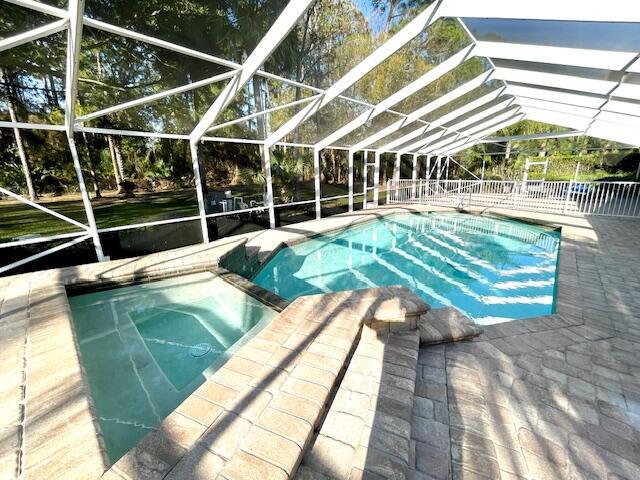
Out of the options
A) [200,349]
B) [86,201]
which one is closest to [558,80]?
[200,349]

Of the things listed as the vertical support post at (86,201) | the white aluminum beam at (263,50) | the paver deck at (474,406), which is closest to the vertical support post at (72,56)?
the vertical support post at (86,201)

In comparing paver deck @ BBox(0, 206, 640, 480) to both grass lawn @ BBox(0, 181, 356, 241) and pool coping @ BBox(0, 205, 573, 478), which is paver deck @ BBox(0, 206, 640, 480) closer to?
pool coping @ BBox(0, 205, 573, 478)

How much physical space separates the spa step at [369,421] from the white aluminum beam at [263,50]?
12.7ft

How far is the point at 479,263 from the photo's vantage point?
6773 millimetres

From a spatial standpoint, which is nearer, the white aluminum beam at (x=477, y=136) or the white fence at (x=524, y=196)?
the white fence at (x=524, y=196)

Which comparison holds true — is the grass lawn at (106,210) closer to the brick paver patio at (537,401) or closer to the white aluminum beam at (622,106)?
the white aluminum beam at (622,106)

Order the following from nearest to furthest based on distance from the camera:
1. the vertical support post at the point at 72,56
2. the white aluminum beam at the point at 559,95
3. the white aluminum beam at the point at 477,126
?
the vertical support post at the point at 72,56 → the white aluminum beam at the point at 559,95 → the white aluminum beam at the point at 477,126

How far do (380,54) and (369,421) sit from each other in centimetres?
548

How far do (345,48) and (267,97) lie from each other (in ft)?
5.95

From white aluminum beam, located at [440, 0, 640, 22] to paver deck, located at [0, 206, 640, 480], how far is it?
3.34m

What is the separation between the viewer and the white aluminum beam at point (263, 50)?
127 inches

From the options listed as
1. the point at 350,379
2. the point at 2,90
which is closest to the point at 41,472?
the point at 350,379

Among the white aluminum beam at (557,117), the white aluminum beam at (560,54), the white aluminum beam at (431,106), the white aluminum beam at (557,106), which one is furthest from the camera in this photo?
the white aluminum beam at (557,117)

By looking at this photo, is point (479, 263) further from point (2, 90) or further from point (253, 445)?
point (2, 90)
